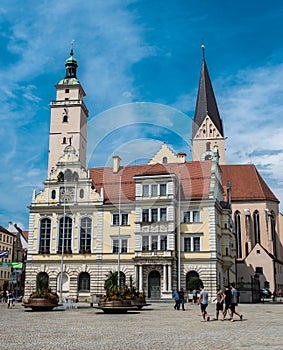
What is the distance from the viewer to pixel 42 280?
5100 centimetres

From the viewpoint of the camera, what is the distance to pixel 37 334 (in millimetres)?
15398

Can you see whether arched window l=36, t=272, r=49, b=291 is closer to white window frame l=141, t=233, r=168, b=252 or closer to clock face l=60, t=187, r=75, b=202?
clock face l=60, t=187, r=75, b=202

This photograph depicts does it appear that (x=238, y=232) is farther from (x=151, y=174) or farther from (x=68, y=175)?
(x=68, y=175)

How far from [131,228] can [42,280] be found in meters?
10.7

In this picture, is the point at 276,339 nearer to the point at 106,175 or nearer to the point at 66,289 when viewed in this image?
the point at 66,289

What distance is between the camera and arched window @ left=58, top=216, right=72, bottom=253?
5326cm

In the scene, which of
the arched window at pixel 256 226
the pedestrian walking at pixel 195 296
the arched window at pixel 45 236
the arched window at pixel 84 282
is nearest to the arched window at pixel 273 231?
the arched window at pixel 256 226

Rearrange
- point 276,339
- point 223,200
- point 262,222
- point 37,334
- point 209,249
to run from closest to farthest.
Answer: point 276,339 < point 37,334 < point 209,249 < point 223,200 < point 262,222

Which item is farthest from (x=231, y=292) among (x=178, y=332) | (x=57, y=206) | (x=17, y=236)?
(x=17, y=236)

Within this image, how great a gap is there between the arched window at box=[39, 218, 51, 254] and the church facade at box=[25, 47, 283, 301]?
0.11 m

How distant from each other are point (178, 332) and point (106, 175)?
43032 mm

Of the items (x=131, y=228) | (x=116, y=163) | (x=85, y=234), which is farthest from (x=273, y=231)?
(x=85, y=234)

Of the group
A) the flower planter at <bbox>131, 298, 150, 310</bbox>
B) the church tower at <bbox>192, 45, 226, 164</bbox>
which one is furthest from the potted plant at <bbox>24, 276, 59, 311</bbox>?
the church tower at <bbox>192, 45, 226, 164</bbox>

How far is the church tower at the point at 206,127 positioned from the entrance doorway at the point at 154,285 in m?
44.9
